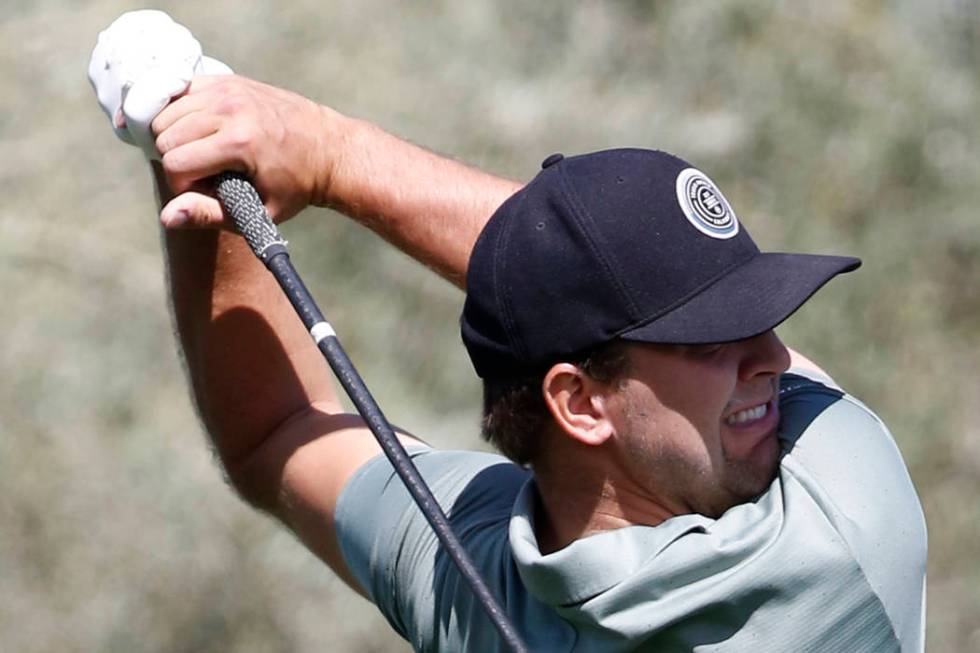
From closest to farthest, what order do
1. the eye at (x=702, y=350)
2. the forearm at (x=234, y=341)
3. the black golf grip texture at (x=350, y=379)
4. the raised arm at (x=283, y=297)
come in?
the black golf grip texture at (x=350, y=379) → the eye at (x=702, y=350) → the raised arm at (x=283, y=297) → the forearm at (x=234, y=341)

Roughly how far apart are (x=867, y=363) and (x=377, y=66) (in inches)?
57.8

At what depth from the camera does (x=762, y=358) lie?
1748mm

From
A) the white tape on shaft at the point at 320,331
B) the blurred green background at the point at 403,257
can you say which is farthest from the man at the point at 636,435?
the blurred green background at the point at 403,257

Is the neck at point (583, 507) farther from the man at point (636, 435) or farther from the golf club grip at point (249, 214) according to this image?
the golf club grip at point (249, 214)

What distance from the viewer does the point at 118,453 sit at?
3.84 metres

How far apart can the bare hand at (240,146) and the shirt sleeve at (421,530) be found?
1.25 ft

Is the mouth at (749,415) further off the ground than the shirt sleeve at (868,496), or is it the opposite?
the mouth at (749,415)

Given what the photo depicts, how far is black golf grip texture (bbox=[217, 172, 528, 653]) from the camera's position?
5.27 feet

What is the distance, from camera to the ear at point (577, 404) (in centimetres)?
176

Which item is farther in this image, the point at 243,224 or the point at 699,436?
the point at 243,224

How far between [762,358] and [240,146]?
0.68 metres

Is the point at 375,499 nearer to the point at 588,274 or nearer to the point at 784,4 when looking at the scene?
the point at 588,274

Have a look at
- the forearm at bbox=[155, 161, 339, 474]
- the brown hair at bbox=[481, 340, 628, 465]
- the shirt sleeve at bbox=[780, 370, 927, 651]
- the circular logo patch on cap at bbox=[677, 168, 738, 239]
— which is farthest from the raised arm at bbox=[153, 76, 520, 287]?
the shirt sleeve at bbox=[780, 370, 927, 651]

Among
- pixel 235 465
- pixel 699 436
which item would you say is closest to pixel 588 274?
pixel 699 436
